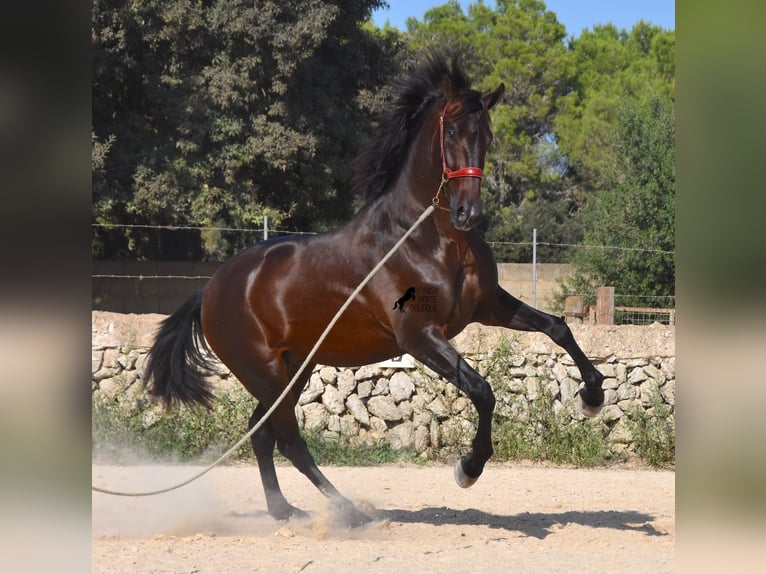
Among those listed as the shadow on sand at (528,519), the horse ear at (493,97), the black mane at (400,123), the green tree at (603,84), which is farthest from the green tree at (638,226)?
the horse ear at (493,97)

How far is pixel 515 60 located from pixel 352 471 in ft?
81.2

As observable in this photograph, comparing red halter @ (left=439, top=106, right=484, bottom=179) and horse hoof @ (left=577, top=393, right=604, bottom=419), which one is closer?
red halter @ (left=439, top=106, right=484, bottom=179)

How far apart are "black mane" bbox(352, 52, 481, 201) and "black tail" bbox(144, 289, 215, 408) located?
158cm

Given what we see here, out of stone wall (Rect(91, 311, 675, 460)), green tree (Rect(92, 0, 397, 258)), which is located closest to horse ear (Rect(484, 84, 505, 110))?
stone wall (Rect(91, 311, 675, 460))

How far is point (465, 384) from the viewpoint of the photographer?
16.1ft

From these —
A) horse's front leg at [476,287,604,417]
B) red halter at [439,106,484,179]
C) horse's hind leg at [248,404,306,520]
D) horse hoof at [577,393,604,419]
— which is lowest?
horse's hind leg at [248,404,306,520]

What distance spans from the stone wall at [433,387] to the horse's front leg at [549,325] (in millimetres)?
3062

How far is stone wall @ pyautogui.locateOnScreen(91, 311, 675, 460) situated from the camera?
8336mm

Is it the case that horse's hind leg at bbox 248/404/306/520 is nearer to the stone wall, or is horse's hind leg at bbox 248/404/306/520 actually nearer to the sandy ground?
the sandy ground

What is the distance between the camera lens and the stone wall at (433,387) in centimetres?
834
